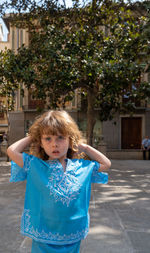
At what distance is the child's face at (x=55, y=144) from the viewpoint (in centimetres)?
160

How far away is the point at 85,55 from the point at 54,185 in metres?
9.50

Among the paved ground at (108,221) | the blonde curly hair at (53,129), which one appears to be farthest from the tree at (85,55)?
the blonde curly hair at (53,129)

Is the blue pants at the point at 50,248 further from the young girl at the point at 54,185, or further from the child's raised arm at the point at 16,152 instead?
the child's raised arm at the point at 16,152

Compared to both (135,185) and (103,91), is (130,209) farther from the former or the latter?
(103,91)

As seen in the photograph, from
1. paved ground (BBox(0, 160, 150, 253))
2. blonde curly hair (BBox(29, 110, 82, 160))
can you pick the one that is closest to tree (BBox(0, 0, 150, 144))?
paved ground (BBox(0, 160, 150, 253))

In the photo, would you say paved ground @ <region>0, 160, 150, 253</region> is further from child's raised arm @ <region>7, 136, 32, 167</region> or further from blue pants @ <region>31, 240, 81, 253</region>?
child's raised arm @ <region>7, 136, 32, 167</region>

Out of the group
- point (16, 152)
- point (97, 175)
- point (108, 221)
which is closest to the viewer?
point (16, 152)

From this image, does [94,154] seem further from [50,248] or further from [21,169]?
[50,248]

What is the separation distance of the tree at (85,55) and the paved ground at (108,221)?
508 cm

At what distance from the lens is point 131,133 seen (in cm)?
2125

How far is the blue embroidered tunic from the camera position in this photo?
5.02ft

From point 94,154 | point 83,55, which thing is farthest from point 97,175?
point 83,55

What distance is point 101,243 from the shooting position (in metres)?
2.95

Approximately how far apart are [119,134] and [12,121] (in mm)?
9303
